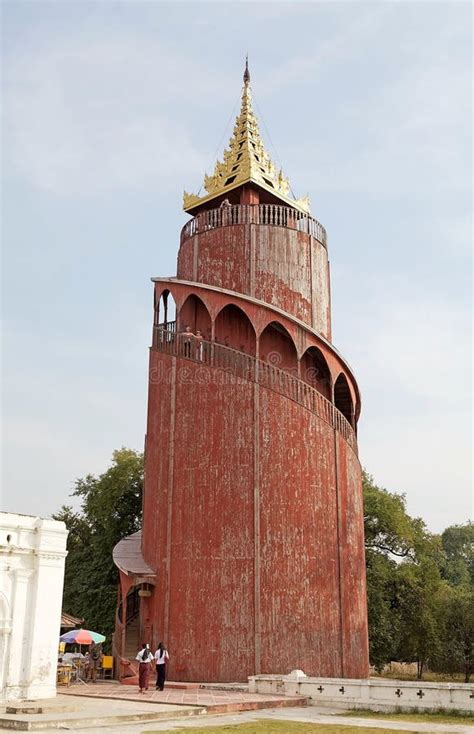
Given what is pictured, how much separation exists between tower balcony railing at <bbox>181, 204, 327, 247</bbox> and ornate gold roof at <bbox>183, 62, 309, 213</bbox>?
3.88ft

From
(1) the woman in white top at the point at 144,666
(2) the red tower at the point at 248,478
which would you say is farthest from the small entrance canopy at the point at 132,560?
(1) the woman in white top at the point at 144,666

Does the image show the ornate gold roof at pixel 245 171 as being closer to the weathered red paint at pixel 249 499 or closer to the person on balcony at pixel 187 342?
the weathered red paint at pixel 249 499

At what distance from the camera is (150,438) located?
17.9 meters

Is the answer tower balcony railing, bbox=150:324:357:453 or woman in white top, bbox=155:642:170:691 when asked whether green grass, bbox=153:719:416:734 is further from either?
tower balcony railing, bbox=150:324:357:453

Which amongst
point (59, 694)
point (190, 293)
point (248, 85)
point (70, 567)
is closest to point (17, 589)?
point (59, 694)

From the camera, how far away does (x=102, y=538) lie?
26.4 meters

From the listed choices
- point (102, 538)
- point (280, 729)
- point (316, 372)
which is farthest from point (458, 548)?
point (280, 729)

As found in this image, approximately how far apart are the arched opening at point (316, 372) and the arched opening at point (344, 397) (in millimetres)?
341

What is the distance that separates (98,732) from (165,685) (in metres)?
6.30

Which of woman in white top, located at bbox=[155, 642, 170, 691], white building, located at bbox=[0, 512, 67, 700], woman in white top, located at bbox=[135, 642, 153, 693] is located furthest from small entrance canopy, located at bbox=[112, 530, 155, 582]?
Result: white building, located at bbox=[0, 512, 67, 700]

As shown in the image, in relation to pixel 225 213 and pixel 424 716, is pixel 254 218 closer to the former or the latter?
pixel 225 213

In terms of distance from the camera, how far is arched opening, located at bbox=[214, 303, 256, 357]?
18.1m

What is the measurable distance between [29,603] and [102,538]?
47.7 ft

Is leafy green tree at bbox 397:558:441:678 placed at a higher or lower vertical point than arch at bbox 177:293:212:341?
lower
